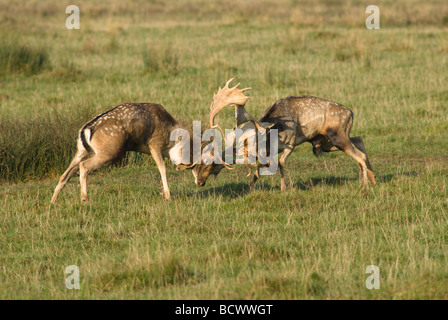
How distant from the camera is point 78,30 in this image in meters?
24.4

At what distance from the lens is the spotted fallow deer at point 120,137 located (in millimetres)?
8383

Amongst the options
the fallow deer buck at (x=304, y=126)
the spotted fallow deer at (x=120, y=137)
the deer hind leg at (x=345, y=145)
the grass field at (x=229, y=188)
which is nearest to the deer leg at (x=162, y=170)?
the spotted fallow deer at (x=120, y=137)

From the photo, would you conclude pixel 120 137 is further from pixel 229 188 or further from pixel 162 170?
pixel 229 188

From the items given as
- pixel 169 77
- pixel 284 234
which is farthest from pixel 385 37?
pixel 284 234

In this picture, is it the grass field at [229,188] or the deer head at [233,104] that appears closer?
the grass field at [229,188]

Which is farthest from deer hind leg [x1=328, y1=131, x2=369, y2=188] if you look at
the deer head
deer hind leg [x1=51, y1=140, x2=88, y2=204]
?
deer hind leg [x1=51, y1=140, x2=88, y2=204]

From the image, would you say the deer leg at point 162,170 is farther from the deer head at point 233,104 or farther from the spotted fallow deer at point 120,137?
the deer head at point 233,104

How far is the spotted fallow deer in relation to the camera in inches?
330

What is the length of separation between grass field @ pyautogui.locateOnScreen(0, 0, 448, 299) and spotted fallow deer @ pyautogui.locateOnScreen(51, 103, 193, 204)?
1.56ft

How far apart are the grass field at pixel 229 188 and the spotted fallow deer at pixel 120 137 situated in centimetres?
48

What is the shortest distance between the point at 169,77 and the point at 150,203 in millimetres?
8656

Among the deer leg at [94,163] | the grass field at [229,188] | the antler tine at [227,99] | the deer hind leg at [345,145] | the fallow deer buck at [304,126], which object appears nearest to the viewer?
the grass field at [229,188]

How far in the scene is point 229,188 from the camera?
9.66 metres

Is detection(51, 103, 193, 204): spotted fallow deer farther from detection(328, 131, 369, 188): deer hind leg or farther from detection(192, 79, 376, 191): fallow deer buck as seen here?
detection(328, 131, 369, 188): deer hind leg
